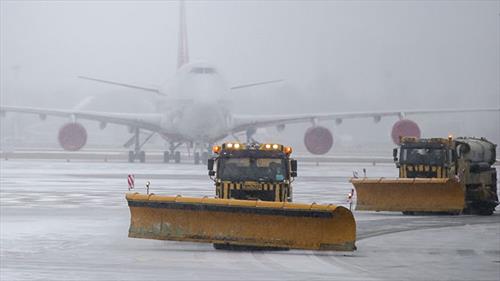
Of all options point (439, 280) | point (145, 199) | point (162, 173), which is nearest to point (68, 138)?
point (162, 173)

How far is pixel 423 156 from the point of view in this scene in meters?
34.2

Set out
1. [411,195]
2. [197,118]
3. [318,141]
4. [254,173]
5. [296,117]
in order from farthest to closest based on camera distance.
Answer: [296,117], [318,141], [197,118], [411,195], [254,173]

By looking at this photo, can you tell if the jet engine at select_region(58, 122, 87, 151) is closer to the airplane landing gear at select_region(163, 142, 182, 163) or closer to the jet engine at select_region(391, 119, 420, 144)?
the airplane landing gear at select_region(163, 142, 182, 163)

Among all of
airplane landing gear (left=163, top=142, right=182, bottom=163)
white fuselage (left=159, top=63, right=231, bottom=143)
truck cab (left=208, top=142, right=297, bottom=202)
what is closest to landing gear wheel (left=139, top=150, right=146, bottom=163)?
airplane landing gear (left=163, top=142, right=182, bottom=163)

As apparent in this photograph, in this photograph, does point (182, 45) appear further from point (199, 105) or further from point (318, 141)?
point (199, 105)

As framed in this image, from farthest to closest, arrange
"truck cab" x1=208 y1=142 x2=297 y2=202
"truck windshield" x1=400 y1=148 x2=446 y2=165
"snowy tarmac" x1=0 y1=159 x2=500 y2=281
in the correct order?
1. "truck windshield" x1=400 y1=148 x2=446 y2=165
2. "truck cab" x1=208 y1=142 x2=297 y2=202
3. "snowy tarmac" x1=0 y1=159 x2=500 y2=281

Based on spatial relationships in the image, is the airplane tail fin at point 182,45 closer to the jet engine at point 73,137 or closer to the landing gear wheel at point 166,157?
the landing gear wheel at point 166,157

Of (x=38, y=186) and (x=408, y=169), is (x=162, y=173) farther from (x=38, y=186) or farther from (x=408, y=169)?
(x=408, y=169)

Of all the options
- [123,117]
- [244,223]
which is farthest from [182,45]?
[244,223]

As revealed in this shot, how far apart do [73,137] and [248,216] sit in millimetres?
50555

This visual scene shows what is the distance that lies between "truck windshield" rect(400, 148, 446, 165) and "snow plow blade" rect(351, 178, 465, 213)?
2.23 meters

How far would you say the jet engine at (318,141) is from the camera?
71.8 m

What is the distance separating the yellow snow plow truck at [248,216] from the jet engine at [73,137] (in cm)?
4727

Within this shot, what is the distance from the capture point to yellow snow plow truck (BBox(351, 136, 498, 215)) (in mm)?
31312
